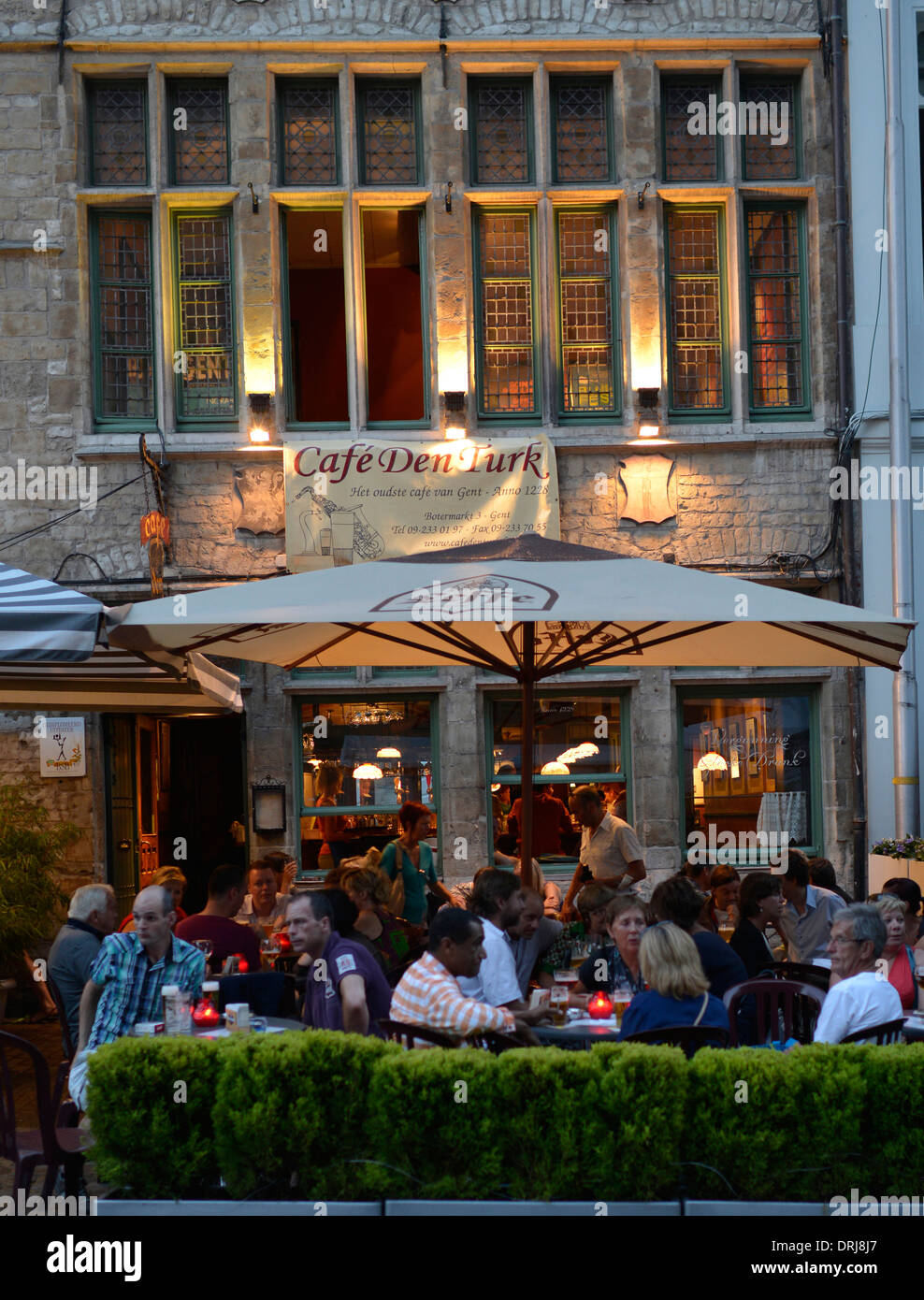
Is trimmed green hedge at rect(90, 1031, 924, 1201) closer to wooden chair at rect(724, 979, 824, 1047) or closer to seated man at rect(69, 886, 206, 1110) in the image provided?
seated man at rect(69, 886, 206, 1110)

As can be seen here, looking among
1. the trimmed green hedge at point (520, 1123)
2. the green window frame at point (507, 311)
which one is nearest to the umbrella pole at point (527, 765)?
the trimmed green hedge at point (520, 1123)

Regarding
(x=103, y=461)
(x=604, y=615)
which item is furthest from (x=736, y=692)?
(x=604, y=615)

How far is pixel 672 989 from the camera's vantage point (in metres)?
5.55

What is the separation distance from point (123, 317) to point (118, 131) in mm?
1659

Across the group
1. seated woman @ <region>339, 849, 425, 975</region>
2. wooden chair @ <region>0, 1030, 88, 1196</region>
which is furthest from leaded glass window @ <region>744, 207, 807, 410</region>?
wooden chair @ <region>0, 1030, 88, 1196</region>

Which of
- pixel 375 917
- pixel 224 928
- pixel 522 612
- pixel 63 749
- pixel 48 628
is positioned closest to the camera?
pixel 522 612

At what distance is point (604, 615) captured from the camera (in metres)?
6.11

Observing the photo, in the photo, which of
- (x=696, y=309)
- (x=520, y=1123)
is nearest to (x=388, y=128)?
(x=696, y=309)

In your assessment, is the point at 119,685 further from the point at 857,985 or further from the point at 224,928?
the point at 857,985

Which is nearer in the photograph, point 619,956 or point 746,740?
point 619,956

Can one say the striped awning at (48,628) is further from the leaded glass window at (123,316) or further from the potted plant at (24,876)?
the leaded glass window at (123,316)

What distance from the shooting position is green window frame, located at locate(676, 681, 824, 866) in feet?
41.2

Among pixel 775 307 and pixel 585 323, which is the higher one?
pixel 775 307
